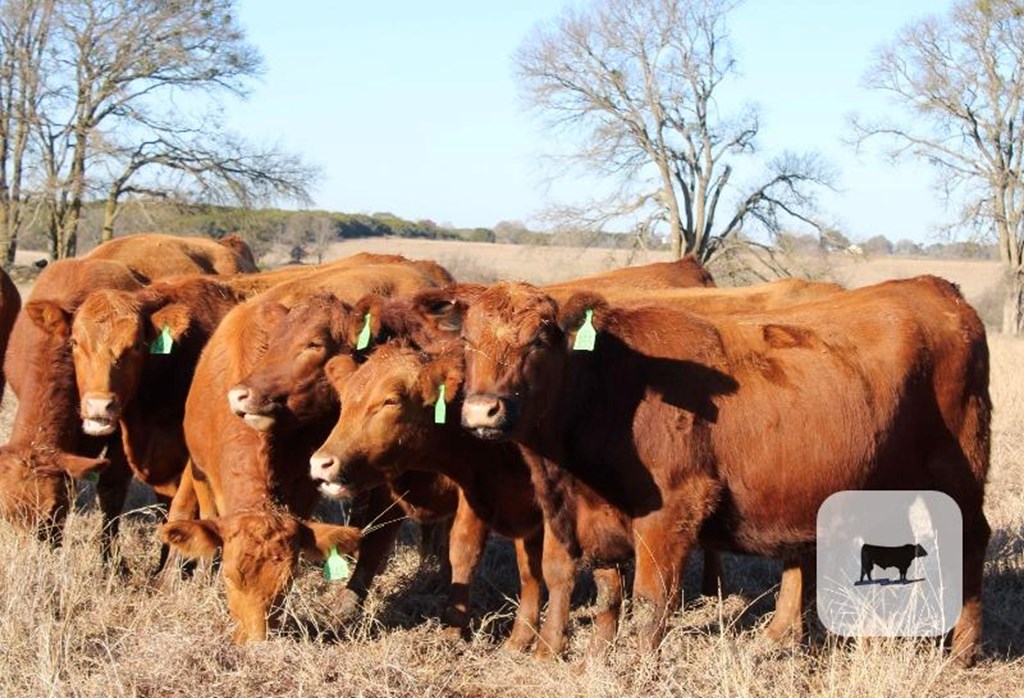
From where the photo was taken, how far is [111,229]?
3055 centimetres

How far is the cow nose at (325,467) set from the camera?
19.5 feet

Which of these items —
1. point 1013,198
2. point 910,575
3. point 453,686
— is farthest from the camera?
point 1013,198

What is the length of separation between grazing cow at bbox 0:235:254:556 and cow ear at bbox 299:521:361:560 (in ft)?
6.28

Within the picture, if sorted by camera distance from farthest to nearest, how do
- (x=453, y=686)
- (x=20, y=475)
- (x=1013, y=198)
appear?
(x=1013, y=198) < (x=20, y=475) < (x=453, y=686)

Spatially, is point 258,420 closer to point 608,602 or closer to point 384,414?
point 384,414

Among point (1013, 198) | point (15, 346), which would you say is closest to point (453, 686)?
point (15, 346)

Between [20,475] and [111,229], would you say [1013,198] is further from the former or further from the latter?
[20,475]

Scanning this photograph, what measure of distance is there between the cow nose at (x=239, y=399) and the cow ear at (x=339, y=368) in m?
0.46

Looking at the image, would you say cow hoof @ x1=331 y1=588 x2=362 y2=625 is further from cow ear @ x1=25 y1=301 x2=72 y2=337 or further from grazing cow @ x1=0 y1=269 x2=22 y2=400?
grazing cow @ x1=0 y1=269 x2=22 y2=400

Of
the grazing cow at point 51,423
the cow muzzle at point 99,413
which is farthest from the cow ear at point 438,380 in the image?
the grazing cow at point 51,423

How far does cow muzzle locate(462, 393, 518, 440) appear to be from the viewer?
5414 mm

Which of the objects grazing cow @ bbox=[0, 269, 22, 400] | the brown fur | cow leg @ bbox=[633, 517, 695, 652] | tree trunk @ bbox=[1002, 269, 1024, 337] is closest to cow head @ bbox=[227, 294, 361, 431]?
cow leg @ bbox=[633, 517, 695, 652]

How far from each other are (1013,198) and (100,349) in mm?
33578

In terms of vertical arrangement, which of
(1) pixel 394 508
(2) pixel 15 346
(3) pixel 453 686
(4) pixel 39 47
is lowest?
(3) pixel 453 686
